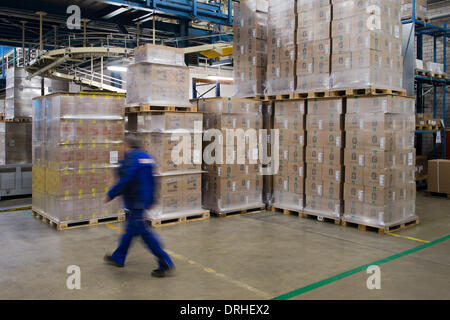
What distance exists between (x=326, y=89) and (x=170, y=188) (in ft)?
11.1

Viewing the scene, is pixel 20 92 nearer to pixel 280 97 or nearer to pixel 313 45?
pixel 280 97

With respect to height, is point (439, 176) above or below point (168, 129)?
below

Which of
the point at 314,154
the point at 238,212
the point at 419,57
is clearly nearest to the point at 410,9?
the point at 419,57

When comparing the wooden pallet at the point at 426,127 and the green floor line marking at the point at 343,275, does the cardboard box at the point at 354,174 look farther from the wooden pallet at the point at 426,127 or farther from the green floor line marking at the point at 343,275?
the wooden pallet at the point at 426,127

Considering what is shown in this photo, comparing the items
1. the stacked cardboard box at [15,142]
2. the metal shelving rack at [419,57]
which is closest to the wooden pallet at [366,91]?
the metal shelving rack at [419,57]

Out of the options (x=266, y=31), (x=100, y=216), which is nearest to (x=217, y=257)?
(x=100, y=216)

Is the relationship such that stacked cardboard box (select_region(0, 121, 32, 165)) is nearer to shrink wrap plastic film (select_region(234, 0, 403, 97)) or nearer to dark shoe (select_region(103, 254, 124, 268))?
shrink wrap plastic film (select_region(234, 0, 403, 97))

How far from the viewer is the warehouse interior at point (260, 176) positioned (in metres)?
4.84

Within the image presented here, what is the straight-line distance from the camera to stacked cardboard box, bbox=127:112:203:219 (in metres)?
7.32

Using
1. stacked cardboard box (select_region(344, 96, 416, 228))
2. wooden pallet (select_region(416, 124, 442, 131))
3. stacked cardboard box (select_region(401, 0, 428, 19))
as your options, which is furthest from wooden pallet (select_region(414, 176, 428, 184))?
stacked cardboard box (select_region(344, 96, 416, 228))

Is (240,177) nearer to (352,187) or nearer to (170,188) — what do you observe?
(170,188)

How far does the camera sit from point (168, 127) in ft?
24.1

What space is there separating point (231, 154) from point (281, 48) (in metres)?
2.36

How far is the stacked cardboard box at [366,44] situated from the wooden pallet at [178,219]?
11.1 feet
